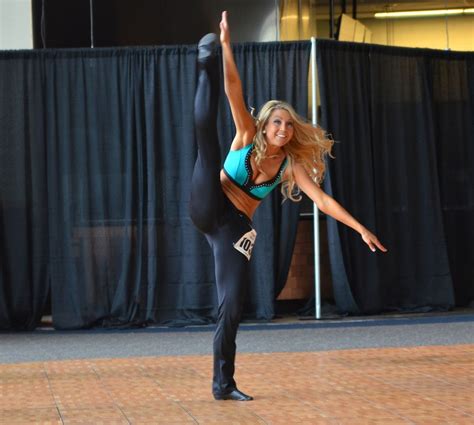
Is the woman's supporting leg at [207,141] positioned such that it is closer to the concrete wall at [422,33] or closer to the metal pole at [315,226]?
the metal pole at [315,226]

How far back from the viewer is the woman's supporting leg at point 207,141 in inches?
179

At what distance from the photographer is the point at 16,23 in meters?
8.65

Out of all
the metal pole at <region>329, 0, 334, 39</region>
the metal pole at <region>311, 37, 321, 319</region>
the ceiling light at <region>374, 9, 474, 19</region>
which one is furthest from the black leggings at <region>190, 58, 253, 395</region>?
the ceiling light at <region>374, 9, 474, 19</region>

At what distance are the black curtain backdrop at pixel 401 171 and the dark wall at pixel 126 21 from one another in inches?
48.3

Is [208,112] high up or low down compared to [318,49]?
down

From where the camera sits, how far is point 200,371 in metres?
5.85

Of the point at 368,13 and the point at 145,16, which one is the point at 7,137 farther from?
the point at 368,13

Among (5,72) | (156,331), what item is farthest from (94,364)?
(5,72)

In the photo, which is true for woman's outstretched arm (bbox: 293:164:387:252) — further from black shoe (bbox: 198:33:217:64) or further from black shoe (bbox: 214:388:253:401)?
black shoe (bbox: 214:388:253:401)

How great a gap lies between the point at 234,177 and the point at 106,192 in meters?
3.53

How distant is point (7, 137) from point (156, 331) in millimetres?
1912

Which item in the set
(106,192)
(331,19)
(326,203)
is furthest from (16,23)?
(326,203)

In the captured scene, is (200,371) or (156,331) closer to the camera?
(200,371)

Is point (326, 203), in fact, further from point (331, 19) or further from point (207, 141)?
point (331, 19)
